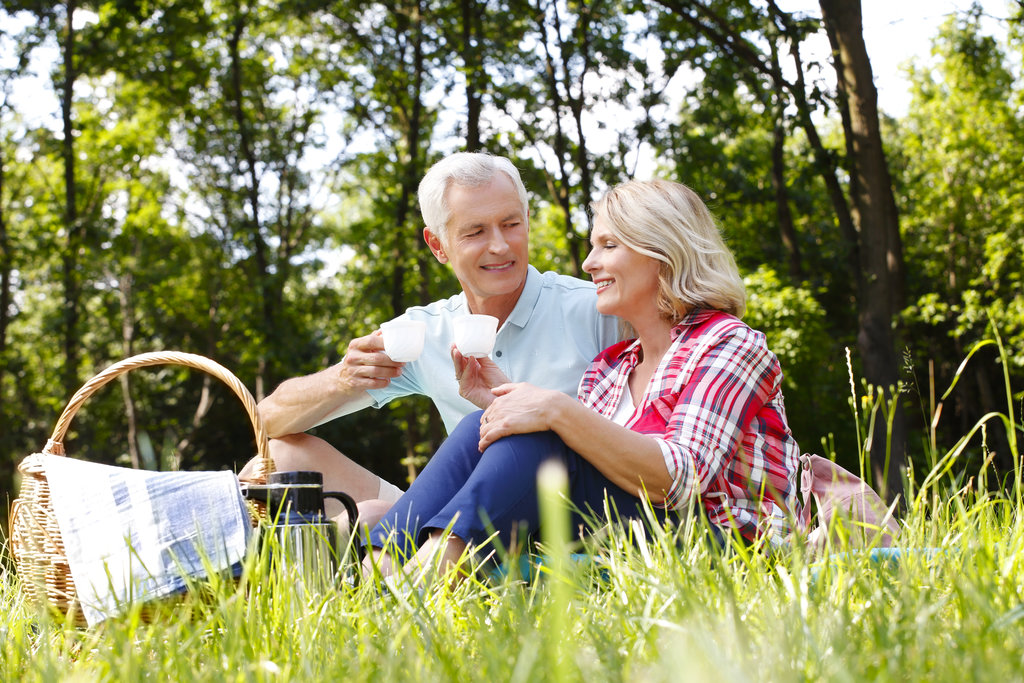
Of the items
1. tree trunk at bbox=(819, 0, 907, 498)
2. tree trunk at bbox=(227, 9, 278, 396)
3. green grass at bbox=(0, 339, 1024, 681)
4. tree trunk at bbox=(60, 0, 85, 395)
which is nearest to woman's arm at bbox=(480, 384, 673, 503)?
green grass at bbox=(0, 339, 1024, 681)

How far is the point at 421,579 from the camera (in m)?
1.87

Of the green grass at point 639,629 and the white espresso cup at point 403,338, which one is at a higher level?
Result: the white espresso cup at point 403,338

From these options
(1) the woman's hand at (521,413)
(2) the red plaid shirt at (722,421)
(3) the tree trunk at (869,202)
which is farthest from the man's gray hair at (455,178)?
(3) the tree trunk at (869,202)

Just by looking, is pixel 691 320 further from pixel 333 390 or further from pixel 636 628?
pixel 636 628

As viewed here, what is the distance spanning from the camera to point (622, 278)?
297 centimetres

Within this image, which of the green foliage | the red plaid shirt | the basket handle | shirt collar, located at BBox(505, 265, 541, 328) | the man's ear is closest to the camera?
the basket handle

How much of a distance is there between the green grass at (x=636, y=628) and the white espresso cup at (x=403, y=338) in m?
1.23

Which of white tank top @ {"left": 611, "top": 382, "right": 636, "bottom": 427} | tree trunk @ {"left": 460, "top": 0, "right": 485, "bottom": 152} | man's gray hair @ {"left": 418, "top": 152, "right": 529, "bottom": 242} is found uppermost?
tree trunk @ {"left": 460, "top": 0, "right": 485, "bottom": 152}

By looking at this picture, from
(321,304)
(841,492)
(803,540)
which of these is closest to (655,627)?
(803,540)

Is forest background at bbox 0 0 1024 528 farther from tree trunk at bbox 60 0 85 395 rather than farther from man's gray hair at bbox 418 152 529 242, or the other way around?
man's gray hair at bbox 418 152 529 242

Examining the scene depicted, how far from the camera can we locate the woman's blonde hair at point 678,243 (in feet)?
9.46

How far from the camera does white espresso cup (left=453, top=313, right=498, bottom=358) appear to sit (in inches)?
116

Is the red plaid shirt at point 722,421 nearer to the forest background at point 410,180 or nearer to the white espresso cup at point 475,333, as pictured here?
the white espresso cup at point 475,333

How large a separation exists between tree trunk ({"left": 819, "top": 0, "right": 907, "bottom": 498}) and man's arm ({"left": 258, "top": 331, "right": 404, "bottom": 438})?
6114 millimetres
